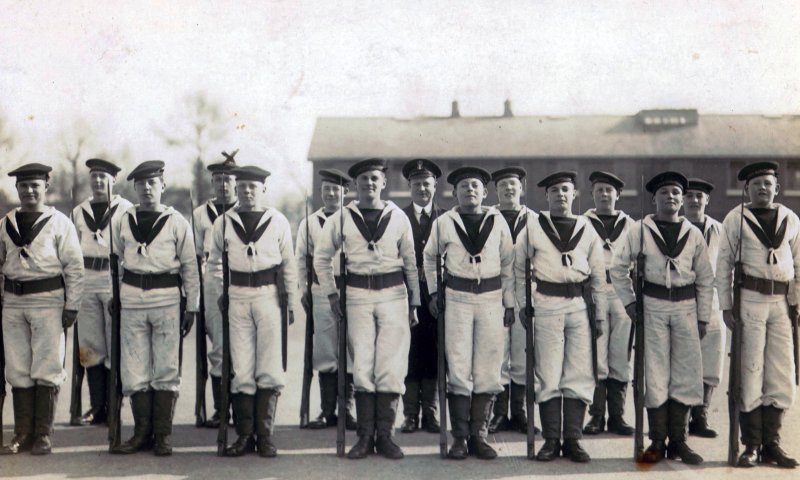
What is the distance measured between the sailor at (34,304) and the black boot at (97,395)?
3.11 ft

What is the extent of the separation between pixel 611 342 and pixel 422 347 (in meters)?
1.94

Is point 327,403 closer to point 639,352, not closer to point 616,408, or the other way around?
point 616,408

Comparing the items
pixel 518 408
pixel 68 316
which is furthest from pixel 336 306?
pixel 68 316

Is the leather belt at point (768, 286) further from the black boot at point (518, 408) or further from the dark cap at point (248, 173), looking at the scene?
the dark cap at point (248, 173)

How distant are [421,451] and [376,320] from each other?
4.02 ft

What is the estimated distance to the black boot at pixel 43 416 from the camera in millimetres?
6242

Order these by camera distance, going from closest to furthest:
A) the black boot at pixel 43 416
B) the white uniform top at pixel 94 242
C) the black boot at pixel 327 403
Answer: the black boot at pixel 43 416 < the black boot at pixel 327 403 < the white uniform top at pixel 94 242

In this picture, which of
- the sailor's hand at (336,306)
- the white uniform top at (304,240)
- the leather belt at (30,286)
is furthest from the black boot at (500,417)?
the leather belt at (30,286)

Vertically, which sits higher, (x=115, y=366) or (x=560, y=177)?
(x=560, y=177)

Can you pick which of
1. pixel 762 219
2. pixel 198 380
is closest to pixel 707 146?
pixel 762 219

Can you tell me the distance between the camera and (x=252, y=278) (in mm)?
6305

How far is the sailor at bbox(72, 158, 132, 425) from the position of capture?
742 centimetres

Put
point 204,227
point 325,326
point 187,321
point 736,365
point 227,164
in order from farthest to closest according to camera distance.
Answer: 1. point 227,164
2. point 204,227
3. point 325,326
4. point 187,321
5. point 736,365

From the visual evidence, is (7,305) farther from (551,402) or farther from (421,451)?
(551,402)
